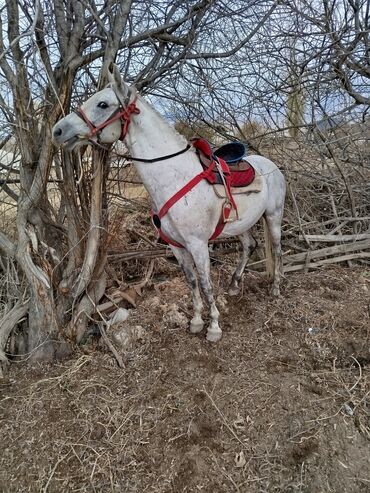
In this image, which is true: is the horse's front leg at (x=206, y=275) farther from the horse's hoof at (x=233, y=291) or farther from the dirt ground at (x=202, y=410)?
the horse's hoof at (x=233, y=291)

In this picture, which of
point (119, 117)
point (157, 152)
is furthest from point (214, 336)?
point (119, 117)

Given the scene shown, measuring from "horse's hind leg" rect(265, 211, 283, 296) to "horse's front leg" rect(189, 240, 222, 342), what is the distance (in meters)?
1.00

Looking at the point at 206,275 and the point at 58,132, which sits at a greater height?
the point at 58,132

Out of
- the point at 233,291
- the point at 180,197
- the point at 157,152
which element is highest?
the point at 157,152

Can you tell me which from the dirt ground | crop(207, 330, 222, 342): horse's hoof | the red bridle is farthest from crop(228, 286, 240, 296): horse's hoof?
the red bridle

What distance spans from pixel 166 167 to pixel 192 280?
3.53 feet

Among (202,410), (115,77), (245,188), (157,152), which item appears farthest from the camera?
(245,188)

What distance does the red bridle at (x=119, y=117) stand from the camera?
2.28 meters

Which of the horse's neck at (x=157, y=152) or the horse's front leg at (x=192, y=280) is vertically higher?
the horse's neck at (x=157, y=152)

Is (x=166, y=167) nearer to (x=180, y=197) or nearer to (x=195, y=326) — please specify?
(x=180, y=197)

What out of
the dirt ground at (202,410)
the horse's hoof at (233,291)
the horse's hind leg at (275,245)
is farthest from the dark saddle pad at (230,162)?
the dirt ground at (202,410)

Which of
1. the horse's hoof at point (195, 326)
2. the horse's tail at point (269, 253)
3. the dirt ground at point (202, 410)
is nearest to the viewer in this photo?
the dirt ground at point (202, 410)

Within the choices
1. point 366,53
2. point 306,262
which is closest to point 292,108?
point 366,53

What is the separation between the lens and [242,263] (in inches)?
151
